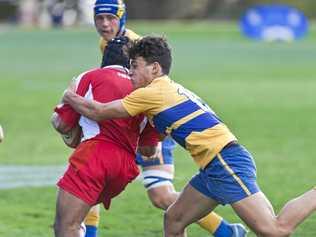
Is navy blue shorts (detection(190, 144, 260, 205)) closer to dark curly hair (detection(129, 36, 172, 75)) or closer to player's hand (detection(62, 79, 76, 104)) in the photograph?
dark curly hair (detection(129, 36, 172, 75))

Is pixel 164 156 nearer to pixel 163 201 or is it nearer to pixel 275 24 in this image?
pixel 163 201

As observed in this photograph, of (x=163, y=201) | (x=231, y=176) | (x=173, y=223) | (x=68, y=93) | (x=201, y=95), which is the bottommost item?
(x=201, y=95)

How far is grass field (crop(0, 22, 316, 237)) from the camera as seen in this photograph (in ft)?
37.8

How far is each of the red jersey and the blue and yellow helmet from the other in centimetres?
109

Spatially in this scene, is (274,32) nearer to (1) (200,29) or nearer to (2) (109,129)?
(1) (200,29)

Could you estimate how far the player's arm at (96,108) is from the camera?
7.67 meters

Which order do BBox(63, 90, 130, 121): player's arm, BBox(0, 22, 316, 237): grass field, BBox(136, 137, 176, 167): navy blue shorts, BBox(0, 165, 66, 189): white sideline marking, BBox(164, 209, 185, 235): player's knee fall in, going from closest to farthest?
BBox(63, 90, 130, 121): player's arm, BBox(164, 209, 185, 235): player's knee, BBox(136, 137, 176, 167): navy blue shorts, BBox(0, 22, 316, 237): grass field, BBox(0, 165, 66, 189): white sideline marking

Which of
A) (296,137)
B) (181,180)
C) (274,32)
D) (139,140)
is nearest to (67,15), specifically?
(274,32)

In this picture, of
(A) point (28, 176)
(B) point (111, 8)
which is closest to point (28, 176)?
(A) point (28, 176)

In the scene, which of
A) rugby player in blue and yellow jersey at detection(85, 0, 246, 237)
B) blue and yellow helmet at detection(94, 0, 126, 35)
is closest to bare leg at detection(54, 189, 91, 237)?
rugby player in blue and yellow jersey at detection(85, 0, 246, 237)

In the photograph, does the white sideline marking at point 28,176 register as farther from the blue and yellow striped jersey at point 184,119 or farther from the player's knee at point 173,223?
the blue and yellow striped jersey at point 184,119

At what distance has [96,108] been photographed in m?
7.70

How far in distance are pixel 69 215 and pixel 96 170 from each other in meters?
0.35

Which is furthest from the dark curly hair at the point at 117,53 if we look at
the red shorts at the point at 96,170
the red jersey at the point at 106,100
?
the red shorts at the point at 96,170
